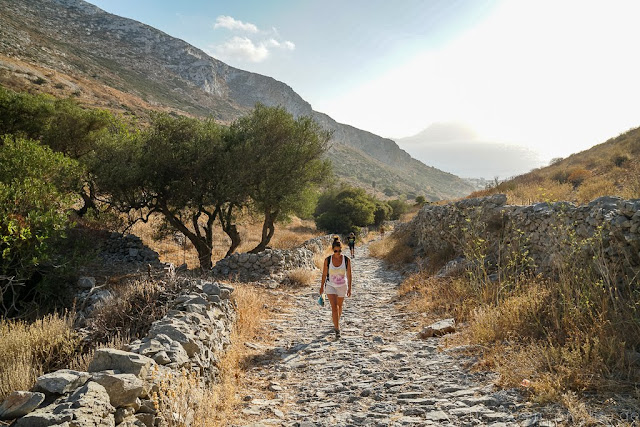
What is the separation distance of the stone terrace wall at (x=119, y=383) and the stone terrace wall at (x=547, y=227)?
7.12m

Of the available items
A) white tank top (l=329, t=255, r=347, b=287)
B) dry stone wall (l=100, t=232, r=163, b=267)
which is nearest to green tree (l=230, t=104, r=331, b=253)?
dry stone wall (l=100, t=232, r=163, b=267)

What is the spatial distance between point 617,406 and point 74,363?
7532 mm

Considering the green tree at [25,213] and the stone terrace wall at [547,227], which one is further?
the green tree at [25,213]

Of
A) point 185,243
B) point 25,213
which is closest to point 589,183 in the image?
point 25,213

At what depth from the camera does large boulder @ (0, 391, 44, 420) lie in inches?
119

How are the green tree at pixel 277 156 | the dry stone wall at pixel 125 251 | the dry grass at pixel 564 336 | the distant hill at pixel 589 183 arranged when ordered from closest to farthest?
1. the dry grass at pixel 564 336
2. the distant hill at pixel 589 183
3. the green tree at pixel 277 156
4. the dry stone wall at pixel 125 251

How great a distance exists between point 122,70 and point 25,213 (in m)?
114

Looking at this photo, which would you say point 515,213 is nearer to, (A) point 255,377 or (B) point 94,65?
(A) point 255,377

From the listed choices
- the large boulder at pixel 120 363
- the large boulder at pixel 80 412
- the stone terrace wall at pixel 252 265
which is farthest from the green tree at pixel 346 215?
the large boulder at pixel 80 412

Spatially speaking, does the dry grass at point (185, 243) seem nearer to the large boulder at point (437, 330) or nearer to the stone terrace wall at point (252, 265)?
the stone terrace wall at point (252, 265)

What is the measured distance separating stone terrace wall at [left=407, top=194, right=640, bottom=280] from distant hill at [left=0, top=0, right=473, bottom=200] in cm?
3405

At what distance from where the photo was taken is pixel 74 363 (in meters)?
5.26

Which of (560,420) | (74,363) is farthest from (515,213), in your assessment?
(74,363)

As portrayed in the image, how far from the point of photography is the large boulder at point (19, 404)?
301cm
